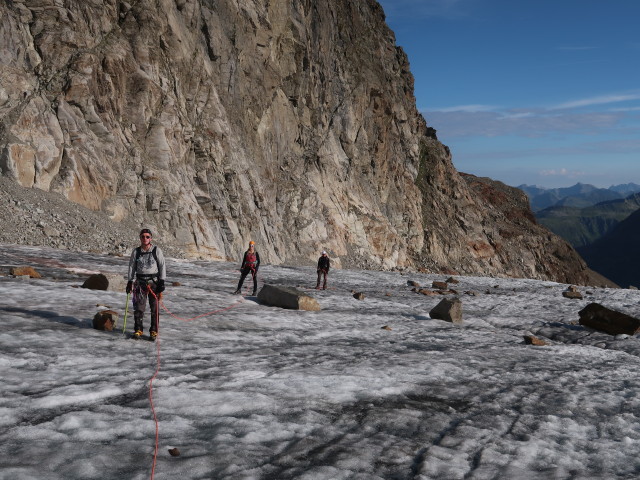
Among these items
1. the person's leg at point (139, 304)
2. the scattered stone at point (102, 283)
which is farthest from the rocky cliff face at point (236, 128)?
the person's leg at point (139, 304)

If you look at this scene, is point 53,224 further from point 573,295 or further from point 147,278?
point 573,295

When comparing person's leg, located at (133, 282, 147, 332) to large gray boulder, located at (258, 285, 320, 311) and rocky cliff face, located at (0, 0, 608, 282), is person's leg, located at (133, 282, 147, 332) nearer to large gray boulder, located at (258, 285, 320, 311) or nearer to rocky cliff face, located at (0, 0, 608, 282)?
large gray boulder, located at (258, 285, 320, 311)

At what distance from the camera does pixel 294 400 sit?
797 centimetres

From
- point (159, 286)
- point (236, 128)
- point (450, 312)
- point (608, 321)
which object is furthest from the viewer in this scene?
point (236, 128)

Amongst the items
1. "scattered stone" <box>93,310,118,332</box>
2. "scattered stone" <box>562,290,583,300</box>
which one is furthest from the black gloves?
"scattered stone" <box>562,290,583,300</box>

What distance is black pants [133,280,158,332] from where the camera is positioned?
1080 cm

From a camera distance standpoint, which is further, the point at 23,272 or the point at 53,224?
the point at 53,224

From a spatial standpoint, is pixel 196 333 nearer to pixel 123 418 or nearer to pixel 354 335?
pixel 354 335

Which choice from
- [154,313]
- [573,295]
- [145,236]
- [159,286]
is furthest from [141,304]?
[573,295]

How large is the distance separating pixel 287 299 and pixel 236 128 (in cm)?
4062

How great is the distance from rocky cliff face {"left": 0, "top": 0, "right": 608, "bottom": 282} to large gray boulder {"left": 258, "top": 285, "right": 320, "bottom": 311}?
23608mm

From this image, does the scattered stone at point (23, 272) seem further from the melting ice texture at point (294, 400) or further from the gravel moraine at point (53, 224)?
the gravel moraine at point (53, 224)

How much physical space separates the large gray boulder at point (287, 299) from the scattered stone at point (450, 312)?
4353 millimetres

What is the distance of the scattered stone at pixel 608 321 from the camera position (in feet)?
56.1
